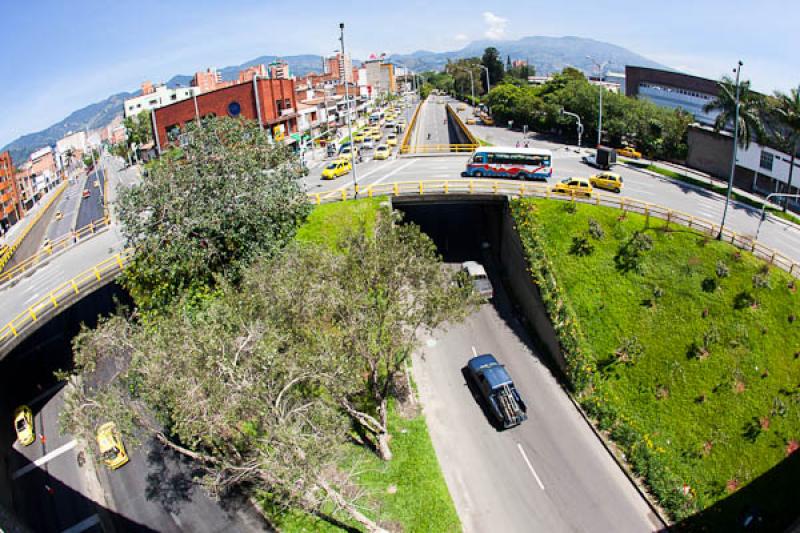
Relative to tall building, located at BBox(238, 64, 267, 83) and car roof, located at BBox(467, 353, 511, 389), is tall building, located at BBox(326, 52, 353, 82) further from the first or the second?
car roof, located at BBox(467, 353, 511, 389)

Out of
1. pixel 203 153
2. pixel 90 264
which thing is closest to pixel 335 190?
pixel 203 153

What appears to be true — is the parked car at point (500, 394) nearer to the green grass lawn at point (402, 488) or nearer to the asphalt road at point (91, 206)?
the green grass lawn at point (402, 488)

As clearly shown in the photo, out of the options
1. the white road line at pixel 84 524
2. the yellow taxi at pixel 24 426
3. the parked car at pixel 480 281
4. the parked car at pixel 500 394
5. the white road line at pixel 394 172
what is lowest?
Answer: the white road line at pixel 84 524

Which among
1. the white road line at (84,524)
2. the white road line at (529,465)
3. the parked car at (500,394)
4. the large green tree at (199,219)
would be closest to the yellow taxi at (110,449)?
the white road line at (84,524)

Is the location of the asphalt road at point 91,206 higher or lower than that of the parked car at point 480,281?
lower

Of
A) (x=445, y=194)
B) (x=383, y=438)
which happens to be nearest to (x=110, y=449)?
(x=383, y=438)

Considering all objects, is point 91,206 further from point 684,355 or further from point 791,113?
point 791,113

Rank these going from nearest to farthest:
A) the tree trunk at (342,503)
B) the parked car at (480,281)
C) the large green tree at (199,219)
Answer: the tree trunk at (342,503) < the large green tree at (199,219) < the parked car at (480,281)

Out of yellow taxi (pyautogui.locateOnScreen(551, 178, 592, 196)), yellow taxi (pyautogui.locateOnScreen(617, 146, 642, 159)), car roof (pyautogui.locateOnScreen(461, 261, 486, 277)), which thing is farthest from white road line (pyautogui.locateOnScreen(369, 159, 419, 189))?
yellow taxi (pyautogui.locateOnScreen(617, 146, 642, 159))
